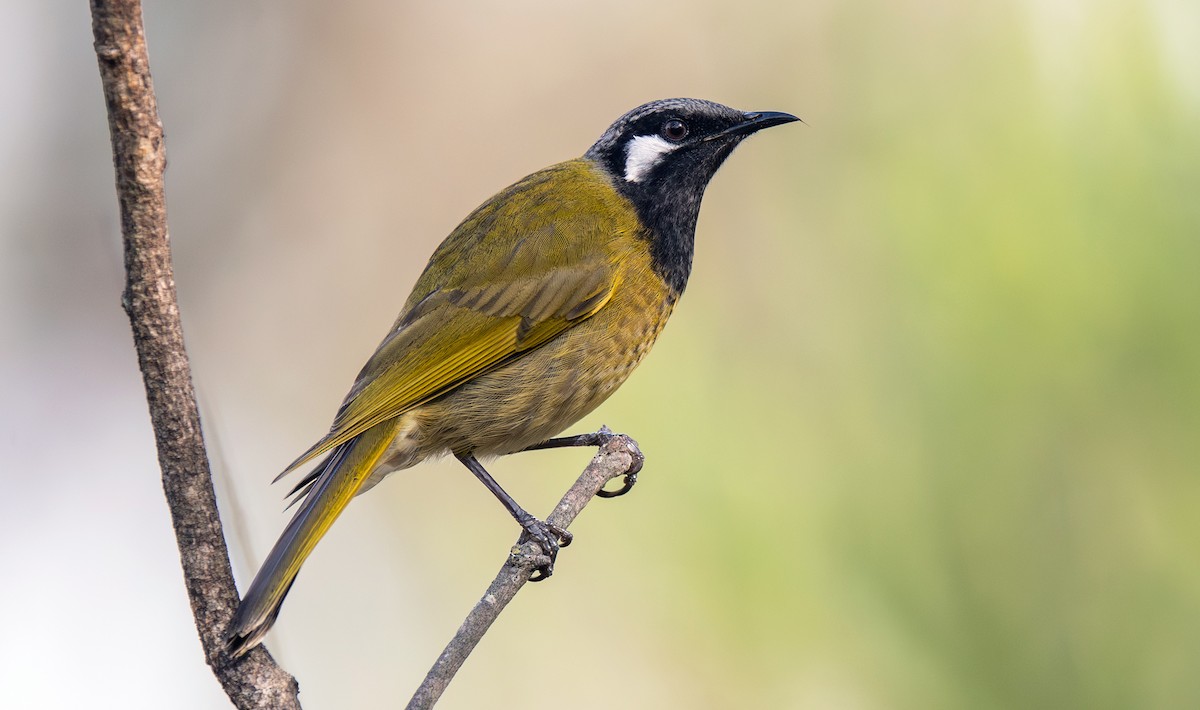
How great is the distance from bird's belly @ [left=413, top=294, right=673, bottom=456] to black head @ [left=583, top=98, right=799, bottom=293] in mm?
352

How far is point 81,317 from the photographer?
512 cm

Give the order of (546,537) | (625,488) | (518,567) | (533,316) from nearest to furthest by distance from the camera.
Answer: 1. (518,567)
2. (546,537)
3. (533,316)
4. (625,488)

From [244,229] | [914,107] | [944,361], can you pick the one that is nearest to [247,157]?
[244,229]

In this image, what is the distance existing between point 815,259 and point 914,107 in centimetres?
63

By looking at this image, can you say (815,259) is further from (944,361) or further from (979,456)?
(979,456)

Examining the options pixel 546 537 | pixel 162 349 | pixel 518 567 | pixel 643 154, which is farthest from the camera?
pixel 643 154

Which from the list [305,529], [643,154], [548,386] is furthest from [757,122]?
[305,529]

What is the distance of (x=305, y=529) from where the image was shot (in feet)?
8.33

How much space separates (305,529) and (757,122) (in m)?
2.01

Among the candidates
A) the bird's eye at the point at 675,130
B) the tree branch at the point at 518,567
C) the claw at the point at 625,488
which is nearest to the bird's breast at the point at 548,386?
the tree branch at the point at 518,567

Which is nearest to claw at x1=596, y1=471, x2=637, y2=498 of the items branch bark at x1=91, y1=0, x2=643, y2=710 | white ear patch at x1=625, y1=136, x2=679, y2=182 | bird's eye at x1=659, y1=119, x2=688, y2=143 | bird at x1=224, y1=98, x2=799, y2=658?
bird at x1=224, y1=98, x2=799, y2=658

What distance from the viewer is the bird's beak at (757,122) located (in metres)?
3.64

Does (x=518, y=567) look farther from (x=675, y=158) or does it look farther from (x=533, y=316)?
(x=675, y=158)

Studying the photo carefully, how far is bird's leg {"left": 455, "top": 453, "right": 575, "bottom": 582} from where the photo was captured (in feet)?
10.3
